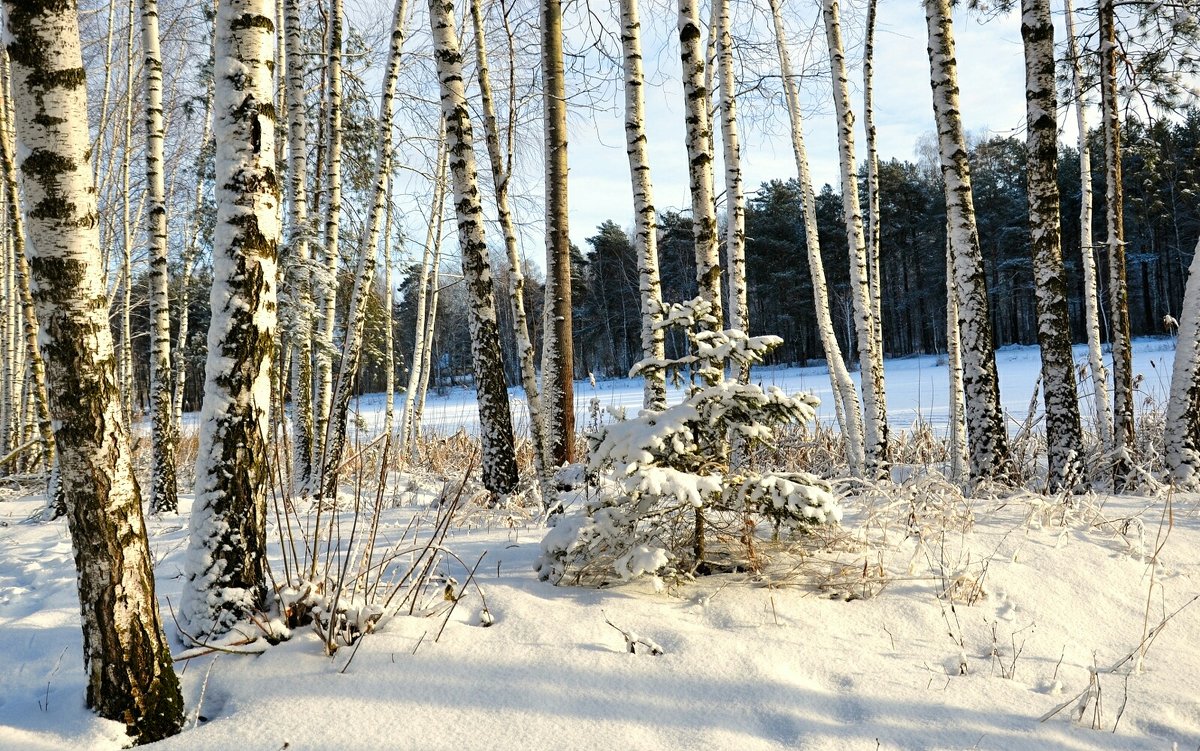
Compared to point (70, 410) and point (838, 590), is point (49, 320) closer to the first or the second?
point (70, 410)

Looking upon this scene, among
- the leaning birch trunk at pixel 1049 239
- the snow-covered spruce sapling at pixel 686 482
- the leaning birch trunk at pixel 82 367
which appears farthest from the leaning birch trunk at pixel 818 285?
the leaning birch trunk at pixel 82 367

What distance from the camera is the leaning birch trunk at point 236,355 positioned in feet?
7.41

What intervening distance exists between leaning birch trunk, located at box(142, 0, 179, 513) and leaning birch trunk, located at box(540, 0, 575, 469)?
11.2 ft

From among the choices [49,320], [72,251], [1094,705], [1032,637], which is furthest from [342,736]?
[1032,637]

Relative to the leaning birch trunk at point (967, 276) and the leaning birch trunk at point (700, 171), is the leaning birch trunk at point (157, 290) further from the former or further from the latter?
the leaning birch trunk at point (967, 276)

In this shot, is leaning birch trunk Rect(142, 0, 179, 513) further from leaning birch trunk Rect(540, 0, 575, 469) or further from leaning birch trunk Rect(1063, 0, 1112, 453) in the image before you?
leaning birch trunk Rect(1063, 0, 1112, 453)

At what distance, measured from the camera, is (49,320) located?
177 cm

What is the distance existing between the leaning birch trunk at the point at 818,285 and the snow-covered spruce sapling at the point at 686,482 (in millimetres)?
3892

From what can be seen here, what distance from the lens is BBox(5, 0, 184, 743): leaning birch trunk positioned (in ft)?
5.74

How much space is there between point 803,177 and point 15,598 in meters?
7.95

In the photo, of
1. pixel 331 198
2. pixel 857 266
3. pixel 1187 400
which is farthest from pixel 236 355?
pixel 857 266

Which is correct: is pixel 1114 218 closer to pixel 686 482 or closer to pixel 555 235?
pixel 555 235

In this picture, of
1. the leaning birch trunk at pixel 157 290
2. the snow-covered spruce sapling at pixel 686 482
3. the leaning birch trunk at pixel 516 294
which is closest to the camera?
the snow-covered spruce sapling at pixel 686 482

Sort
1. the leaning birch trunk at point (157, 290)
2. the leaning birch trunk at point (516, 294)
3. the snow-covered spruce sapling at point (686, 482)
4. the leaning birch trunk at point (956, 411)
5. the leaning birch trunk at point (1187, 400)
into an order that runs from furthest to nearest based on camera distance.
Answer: the leaning birch trunk at point (956, 411) → the leaning birch trunk at point (157, 290) → the leaning birch trunk at point (516, 294) → the leaning birch trunk at point (1187, 400) → the snow-covered spruce sapling at point (686, 482)
